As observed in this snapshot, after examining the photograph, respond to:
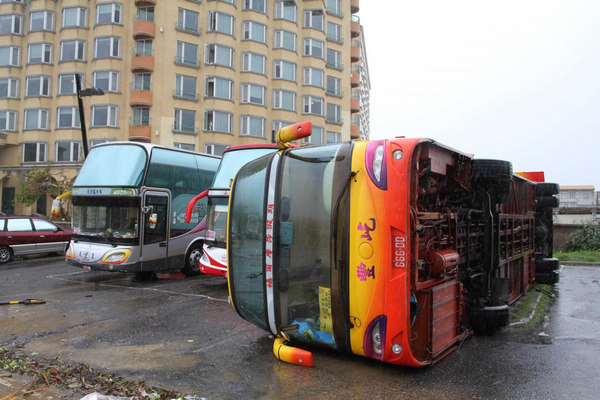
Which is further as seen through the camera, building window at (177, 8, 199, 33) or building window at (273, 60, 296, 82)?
building window at (273, 60, 296, 82)

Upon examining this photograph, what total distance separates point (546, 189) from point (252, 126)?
94.6ft

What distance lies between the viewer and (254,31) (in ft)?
124

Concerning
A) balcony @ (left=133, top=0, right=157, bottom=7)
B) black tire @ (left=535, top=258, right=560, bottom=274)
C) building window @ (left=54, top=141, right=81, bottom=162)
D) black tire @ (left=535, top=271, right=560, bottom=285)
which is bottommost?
black tire @ (left=535, top=271, right=560, bottom=285)

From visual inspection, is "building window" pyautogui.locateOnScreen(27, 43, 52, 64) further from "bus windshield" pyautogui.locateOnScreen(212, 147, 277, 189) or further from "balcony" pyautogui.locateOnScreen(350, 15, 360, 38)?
"bus windshield" pyautogui.locateOnScreen(212, 147, 277, 189)

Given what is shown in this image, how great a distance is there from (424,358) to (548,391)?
1164mm

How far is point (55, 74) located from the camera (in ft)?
119

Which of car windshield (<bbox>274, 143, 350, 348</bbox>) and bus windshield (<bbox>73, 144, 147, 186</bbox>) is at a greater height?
bus windshield (<bbox>73, 144, 147, 186</bbox>)

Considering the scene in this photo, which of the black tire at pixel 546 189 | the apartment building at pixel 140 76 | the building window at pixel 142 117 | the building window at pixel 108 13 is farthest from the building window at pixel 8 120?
the black tire at pixel 546 189

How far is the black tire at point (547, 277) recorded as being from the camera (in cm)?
1100

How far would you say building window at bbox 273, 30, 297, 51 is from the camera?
38.9 meters

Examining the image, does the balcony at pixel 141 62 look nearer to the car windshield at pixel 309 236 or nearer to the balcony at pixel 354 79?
the balcony at pixel 354 79

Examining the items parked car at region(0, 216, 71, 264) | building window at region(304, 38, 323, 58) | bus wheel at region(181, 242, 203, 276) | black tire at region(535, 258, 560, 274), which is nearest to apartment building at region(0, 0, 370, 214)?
building window at region(304, 38, 323, 58)

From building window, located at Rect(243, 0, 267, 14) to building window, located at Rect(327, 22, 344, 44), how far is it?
22.6 ft

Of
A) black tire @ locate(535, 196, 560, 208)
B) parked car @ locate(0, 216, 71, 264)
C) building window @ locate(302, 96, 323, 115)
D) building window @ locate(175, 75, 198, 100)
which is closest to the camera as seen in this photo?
black tire @ locate(535, 196, 560, 208)
